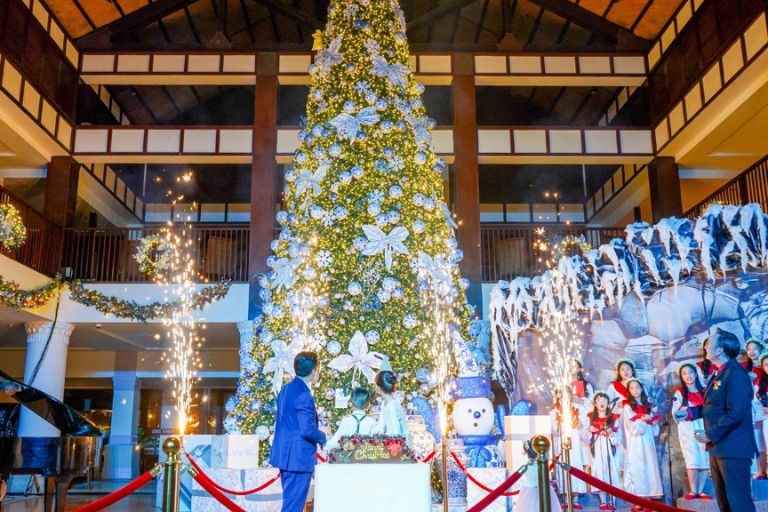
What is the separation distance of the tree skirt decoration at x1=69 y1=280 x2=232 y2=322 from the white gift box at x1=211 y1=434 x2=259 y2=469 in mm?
4718

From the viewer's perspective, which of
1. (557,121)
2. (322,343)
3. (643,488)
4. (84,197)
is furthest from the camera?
(557,121)

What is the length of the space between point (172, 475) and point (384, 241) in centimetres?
421

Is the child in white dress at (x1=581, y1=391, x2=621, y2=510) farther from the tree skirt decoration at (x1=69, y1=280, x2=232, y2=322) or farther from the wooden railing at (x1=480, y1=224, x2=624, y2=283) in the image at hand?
the tree skirt decoration at (x1=69, y1=280, x2=232, y2=322)

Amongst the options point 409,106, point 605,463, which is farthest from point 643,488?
point 409,106

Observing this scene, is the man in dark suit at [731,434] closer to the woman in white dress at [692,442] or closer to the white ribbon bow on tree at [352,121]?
the woman in white dress at [692,442]

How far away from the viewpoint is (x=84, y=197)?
1396 centimetres

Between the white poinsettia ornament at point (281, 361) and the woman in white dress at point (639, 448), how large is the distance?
12.5ft

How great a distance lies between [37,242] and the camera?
434 inches

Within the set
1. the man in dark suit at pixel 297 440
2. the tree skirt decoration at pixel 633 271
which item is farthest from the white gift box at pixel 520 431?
the man in dark suit at pixel 297 440

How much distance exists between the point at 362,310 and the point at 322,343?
0.53 m

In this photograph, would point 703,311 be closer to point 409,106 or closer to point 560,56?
point 409,106

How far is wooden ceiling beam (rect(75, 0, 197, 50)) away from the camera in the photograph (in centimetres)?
1280

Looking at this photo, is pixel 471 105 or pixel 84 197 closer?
pixel 471 105

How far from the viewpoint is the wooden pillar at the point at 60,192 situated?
39.6 ft
